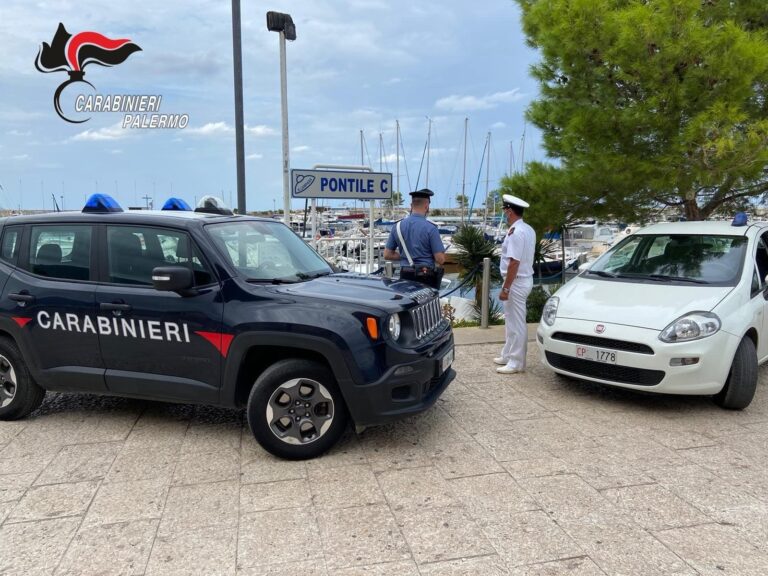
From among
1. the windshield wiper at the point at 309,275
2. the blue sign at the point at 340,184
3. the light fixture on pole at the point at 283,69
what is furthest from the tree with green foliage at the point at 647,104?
the windshield wiper at the point at 309,275

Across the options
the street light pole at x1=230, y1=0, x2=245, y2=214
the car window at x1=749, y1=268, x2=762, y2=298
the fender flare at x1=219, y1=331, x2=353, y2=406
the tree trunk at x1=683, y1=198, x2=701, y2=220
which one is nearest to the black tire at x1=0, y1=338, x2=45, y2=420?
the fender flare at x1=219, y1=331, x2=353, y2=406

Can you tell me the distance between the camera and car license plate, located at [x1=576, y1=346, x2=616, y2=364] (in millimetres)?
4746

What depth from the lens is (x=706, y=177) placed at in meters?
6.95

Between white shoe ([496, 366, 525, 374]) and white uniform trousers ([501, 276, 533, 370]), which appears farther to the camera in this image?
white shoe ([496, 366, 525, 374])

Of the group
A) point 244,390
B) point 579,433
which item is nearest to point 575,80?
point 579,433

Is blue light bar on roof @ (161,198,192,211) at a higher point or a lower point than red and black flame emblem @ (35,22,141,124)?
lower

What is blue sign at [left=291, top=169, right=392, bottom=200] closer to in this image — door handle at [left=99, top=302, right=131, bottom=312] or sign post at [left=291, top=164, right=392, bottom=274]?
sign post at [left=291, top=164, right=392, bottom=274]

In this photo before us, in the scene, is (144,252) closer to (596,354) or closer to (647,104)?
(596,354)

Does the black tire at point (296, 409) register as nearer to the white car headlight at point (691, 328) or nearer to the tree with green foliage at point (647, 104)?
the white car headlight at point (691, 328)

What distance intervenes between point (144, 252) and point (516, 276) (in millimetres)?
3583

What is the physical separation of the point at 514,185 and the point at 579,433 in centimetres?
504

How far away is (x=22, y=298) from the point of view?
14.6ft

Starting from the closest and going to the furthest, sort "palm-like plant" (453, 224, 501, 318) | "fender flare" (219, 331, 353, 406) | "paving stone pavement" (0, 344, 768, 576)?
"paving stone pavement" (0, 344, 768, 576) → "fender flare" (219, 331, 353, 406) → "palm-like plant" (453, 224, 501, 318)

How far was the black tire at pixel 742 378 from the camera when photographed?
474cm
